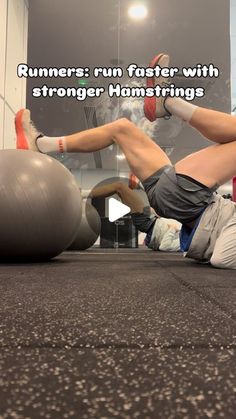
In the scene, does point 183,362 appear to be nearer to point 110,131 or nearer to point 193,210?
point 193,210

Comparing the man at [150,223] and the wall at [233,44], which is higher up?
the wall at [233,44]

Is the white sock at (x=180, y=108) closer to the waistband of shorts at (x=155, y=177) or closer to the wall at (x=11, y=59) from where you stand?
the waistband of shorts at (x=155, y=177)

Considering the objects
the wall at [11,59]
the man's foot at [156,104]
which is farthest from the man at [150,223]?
the man's foot at [156,104]

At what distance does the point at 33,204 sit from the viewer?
1531 millimetres

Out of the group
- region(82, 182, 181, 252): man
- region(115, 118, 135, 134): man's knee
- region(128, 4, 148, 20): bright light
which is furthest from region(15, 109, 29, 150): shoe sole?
region(128, 4, 148, 20): bright light

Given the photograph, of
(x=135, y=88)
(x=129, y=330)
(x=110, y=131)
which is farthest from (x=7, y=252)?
(x=135, y=88)

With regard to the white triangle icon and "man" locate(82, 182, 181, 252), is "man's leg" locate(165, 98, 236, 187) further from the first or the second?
the white triangle icon

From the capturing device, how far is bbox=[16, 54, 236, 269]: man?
160 cm

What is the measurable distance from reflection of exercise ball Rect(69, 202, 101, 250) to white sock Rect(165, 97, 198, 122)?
4.63 feet

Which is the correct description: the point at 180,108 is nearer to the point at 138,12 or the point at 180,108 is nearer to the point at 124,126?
the point at 124,126

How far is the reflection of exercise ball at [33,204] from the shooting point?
1.52 m

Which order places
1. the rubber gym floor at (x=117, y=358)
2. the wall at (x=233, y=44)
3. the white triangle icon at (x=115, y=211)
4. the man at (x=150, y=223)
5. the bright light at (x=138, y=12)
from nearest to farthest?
1. the rubber gym floor at (x=117, y=358)
2. the man at (x=150, y=223)
3. the wall at (x=233, y=44)
4. the bright light at (x=138, y=12)
5. the white triangle icon at (x=115, y=211)

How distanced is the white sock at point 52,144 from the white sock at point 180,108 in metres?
0.51

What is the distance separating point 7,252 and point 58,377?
4.36 ft
